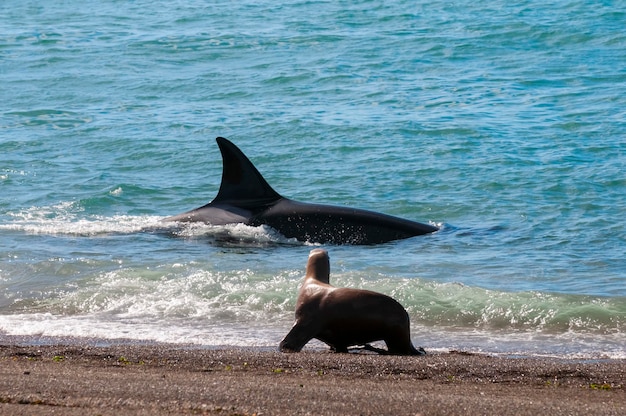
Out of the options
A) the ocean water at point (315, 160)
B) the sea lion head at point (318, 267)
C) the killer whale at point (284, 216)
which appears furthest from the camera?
the killer whale at point (284, 216)

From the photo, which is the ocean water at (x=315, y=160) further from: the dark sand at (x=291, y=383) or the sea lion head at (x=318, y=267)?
the dark sand at (x=291, y=383)

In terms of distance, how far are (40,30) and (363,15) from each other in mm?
10680

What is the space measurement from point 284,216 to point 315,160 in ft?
20.1

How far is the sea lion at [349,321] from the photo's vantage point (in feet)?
23.3

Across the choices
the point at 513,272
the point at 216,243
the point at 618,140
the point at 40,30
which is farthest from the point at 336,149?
the point at 40,30

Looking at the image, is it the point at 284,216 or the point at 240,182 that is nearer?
the point at 284,216

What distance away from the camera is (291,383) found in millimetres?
5723

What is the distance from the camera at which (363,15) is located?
34.2 m

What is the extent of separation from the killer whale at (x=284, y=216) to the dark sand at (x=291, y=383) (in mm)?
5746

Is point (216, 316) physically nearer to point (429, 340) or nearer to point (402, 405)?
point (429, 340)

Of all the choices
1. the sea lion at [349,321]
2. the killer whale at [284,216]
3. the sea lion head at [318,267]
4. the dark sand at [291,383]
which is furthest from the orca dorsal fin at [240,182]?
the sea lion at [349,321]

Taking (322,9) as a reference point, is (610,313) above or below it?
below

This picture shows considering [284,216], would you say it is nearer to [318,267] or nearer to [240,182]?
[240,182]

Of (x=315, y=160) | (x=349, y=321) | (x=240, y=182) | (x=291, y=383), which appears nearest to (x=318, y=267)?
(x=349, y=321)
